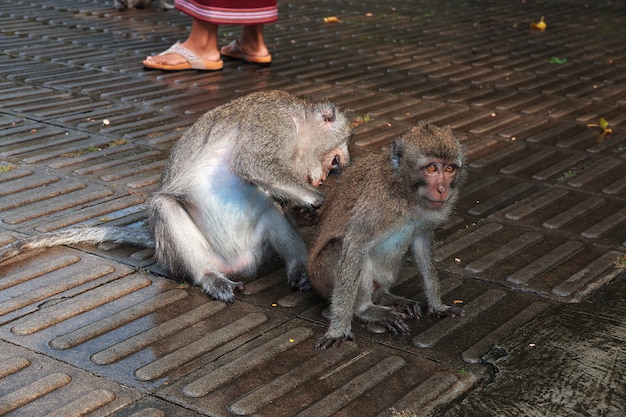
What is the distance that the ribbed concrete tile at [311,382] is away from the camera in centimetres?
358

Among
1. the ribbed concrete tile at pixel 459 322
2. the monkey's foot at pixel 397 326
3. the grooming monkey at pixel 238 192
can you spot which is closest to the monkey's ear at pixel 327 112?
the grooming monkey at pixel 238 192

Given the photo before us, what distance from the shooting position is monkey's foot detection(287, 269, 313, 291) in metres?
4.67

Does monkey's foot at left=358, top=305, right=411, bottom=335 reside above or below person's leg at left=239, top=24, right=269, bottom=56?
below

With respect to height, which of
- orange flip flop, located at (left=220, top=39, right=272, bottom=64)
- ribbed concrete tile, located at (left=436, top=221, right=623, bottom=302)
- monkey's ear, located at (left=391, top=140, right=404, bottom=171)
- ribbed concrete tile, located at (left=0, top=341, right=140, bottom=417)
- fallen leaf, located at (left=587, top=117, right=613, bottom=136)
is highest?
monkey's ear, located at (left=391, top=140, right=404, bottom=171)

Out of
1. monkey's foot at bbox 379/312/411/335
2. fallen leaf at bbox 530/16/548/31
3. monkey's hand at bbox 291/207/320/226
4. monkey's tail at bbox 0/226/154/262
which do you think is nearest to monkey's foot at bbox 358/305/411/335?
monkey's foot at bbox 379/312/411/335

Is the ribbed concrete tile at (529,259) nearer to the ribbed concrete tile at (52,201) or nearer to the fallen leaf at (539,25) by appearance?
the ribbed concrete tile at (52,201)

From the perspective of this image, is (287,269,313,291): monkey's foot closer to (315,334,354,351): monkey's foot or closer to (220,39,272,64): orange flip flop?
(315,334,354,351): monkey's foot

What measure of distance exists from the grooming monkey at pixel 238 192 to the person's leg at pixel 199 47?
382cm

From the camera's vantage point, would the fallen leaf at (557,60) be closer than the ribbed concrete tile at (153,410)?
No

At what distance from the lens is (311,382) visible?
3771mm

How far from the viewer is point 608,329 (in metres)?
4.22

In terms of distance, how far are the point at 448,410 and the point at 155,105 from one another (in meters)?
4.68

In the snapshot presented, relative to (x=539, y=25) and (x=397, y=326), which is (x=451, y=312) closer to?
(x=397, y=326)

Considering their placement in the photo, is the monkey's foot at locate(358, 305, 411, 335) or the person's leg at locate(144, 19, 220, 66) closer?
the monkey's foot at locate(358, 305, 411, 335)
